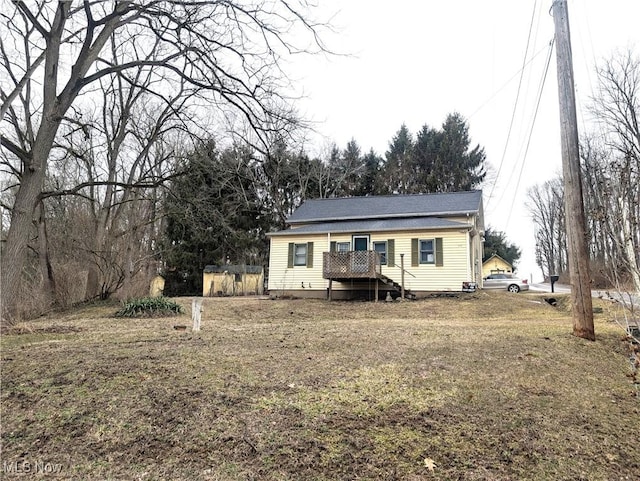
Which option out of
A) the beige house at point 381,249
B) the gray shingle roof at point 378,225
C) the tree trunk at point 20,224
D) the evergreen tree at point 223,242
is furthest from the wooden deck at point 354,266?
the tree trunk at point 20,224

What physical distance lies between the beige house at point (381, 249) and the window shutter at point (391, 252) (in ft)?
0.15

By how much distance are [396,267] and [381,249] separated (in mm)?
1097

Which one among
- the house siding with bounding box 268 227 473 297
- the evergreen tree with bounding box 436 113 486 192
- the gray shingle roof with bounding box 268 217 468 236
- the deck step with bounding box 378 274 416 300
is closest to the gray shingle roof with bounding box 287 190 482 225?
the gray shingle roof with bounding box 268 217 468 236

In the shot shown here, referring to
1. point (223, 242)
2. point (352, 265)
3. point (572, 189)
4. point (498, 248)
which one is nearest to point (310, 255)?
point (352, 265)

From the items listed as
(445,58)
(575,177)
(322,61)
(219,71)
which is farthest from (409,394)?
(445,58)

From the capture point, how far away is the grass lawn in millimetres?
2711

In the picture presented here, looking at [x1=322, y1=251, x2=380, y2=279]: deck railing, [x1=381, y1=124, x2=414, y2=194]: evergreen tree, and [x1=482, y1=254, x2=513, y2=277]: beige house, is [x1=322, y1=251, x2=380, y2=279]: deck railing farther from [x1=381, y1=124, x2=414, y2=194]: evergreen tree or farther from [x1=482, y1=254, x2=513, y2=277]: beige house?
[x1=482, y1=254, x2=513, y2=277]: beige house

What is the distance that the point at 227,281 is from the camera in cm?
2545

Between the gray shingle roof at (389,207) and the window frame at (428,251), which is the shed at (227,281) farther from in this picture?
the window frame at (428,251)

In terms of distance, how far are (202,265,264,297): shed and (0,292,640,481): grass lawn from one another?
63.4ft

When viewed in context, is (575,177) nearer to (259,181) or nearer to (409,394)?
(409,394)

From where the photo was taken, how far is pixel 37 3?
7.30 meters

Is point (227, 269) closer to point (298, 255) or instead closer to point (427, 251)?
point (298, 255)

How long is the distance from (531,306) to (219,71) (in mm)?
12651
